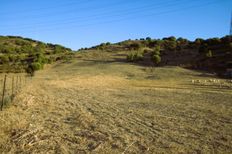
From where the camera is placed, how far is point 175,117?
15625 millimetres

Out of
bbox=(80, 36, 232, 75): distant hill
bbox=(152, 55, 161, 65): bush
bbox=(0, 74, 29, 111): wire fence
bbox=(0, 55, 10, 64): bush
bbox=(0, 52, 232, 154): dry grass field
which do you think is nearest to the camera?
bbox=(0, 52, 232, 154): dry grass field

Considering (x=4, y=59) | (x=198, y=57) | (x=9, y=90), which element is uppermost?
(x=198, y=57)

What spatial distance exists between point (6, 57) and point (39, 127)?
221 feet

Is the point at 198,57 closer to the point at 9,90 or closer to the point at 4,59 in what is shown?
the point at 4,59

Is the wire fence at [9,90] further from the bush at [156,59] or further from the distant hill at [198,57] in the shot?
the bush at [156,59]

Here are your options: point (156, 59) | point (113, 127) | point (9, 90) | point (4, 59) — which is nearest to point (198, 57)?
point (156, 59)

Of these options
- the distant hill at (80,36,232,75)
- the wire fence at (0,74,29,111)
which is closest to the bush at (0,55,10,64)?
the distant hill at (80,36,232,75)

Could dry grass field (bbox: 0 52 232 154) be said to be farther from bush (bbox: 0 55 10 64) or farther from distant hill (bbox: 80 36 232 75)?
bush (bbox: 0 55 10 64)

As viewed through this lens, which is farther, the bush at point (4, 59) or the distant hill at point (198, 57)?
the bush at point (4, 59)

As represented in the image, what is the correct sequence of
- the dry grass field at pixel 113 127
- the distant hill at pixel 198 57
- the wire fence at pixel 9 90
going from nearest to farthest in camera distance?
1. the dry grass field at pixel 113 127
2. the wire fence at pixel 9 90
3. the distant hill at pixel 198 57

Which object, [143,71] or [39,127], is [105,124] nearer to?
[39,127]

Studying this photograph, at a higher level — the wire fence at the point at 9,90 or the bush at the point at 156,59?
the bush at the point at 156,59

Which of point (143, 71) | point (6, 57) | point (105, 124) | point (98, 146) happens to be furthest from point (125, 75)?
point (98, 146)

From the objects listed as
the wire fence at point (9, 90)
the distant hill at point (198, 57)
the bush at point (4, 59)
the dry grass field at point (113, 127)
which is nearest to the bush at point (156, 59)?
the distant hill at point (198, 57)
